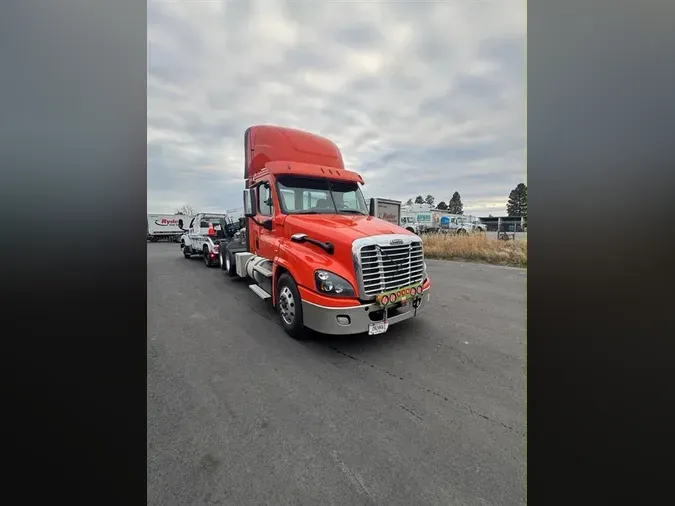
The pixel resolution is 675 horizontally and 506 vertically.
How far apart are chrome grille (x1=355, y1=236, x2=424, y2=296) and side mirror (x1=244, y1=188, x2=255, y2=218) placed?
2.80 m

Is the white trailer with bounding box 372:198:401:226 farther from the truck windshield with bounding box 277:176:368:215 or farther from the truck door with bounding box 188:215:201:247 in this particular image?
the truck windshield with bounding box 277:176:368:215

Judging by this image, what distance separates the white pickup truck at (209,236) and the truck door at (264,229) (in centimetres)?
539

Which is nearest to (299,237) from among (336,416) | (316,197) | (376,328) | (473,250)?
(316,197)

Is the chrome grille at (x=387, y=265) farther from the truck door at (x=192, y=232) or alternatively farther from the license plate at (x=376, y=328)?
the truck door at (x=192, y=232)

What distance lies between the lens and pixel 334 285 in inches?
133

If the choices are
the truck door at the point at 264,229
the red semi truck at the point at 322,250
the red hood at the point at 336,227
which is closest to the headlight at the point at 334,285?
the red semi truck at the point at 322,250

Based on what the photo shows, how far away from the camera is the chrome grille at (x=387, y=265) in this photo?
3451 mm

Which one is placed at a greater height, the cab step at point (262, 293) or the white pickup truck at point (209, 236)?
the white pickup truck at point (209, 236)

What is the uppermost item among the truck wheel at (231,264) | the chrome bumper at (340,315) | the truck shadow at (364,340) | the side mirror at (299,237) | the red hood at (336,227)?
the red hood at (336,227)

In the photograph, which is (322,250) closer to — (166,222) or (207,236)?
(207,236)
